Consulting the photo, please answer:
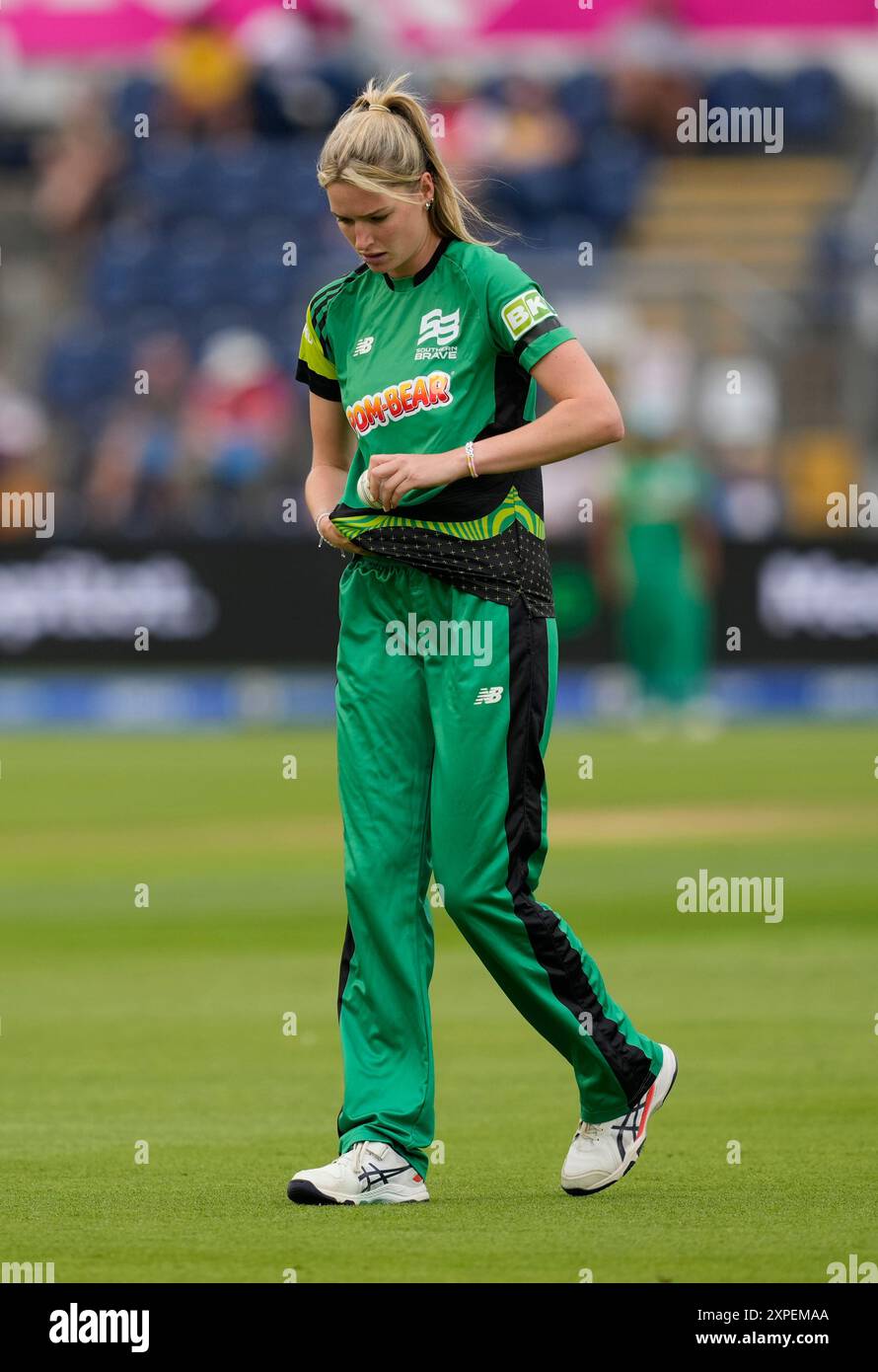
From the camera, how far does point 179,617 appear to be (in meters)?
24.0

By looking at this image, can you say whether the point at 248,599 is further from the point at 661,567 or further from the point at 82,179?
the point at 82,179

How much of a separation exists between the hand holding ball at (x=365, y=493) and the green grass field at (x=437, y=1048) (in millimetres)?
1671

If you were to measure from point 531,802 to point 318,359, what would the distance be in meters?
1.27

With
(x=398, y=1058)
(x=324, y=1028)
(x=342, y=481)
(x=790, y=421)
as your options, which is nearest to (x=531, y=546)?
(x=342, y=481)

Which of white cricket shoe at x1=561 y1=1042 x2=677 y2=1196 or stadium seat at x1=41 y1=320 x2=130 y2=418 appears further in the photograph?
stadium seat at x1=41 y1=320 x2=130 y2=418

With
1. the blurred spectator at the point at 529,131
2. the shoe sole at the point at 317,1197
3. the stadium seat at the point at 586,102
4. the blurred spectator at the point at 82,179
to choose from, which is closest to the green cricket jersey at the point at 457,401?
the shoe sole at the point at 317,1197

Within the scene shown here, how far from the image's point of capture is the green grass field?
5.47 m

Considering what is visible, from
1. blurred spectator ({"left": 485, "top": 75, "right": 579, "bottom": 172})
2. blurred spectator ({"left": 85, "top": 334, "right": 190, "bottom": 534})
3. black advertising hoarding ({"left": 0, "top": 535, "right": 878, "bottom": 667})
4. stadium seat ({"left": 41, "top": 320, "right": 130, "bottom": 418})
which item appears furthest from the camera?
blurred spectator ({"left": 485, "top": 75, "right": 579, "bottom": 172})

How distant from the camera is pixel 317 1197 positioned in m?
5.93

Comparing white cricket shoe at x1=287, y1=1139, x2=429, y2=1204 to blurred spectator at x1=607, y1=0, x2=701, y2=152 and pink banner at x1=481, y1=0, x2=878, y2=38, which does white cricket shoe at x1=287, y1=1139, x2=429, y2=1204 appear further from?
pink banner at x1=481, y1=0, x2=878, y2=38

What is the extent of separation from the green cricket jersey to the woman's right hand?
0.02 m

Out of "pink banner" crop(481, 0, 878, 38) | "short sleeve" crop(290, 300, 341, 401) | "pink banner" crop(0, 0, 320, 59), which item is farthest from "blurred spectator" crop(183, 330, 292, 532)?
"short sleeve" crop(290, 300, 341, 401)

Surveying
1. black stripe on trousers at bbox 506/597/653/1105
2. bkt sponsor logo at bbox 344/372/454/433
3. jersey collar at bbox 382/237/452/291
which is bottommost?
black stripe on trousers at bbox 506/597/653/1105
